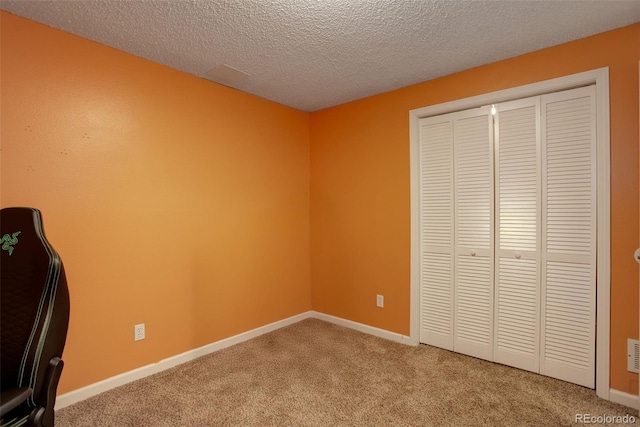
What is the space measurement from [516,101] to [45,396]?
3.20 meters

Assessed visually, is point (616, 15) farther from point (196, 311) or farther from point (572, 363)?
point (196, 311)

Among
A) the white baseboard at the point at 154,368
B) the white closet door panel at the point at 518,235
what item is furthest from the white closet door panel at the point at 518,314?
the white baseboard at the point at 154,368

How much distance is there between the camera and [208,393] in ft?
7.11

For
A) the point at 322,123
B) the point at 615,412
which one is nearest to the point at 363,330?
the point at 615,412

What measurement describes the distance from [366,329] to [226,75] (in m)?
2.70

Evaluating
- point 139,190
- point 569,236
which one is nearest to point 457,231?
point 569,236

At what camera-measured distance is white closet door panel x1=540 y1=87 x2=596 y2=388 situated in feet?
7.09

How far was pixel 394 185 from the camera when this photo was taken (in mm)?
3074

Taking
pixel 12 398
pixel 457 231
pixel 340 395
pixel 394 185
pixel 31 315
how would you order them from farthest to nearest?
pixel 394 185 < pixel 457 231 < pixel 340 395 < pixel 31 315 < pixel 12 398

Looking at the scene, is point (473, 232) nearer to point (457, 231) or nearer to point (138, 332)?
point (457, 231)

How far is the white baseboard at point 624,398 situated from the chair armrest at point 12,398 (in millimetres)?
3036

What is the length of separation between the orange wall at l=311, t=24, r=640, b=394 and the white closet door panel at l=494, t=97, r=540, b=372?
316 millimetres

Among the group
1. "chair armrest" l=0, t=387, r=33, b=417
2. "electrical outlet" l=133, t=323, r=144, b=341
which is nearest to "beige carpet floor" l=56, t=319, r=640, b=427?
"electrical outlet" l=133, t=323, r=144, b=341

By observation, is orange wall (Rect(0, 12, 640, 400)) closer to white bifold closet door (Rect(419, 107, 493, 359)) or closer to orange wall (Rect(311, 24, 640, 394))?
orange wall (Rect(311, 24, 640, 394))
